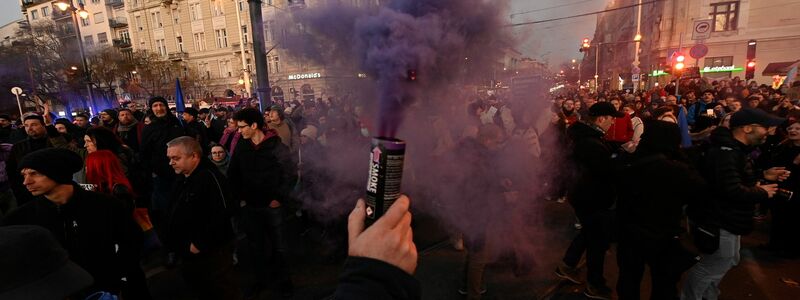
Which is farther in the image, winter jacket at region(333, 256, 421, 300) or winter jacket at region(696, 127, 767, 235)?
winter jacket at region(696, 127, 767, 235)

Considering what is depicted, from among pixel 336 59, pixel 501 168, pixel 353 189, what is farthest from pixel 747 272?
pixel 336 59

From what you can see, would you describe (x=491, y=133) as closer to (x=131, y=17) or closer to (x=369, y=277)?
(x=369, y=277)

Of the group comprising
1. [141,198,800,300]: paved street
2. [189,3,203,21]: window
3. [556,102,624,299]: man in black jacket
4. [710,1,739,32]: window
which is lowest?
[141,198,800,300]: paved street

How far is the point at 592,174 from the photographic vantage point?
383 cm

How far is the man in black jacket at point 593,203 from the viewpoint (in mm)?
3770

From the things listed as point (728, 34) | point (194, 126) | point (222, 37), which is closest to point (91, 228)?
point (194, 126)

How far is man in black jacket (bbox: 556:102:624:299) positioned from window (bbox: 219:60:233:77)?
42.5 metres

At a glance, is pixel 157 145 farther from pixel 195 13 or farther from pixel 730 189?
pixel 195 13

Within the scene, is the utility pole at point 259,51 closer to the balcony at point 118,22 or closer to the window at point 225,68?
the window at point 225,68

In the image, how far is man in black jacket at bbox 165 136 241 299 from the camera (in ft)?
10.3

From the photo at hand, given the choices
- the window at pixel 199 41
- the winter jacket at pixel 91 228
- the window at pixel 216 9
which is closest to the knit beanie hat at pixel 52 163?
the winter jacket at pixel 91 228

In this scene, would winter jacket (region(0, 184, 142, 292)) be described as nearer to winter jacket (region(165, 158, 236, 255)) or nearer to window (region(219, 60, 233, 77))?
winter jacket (region(165, 158, 236, 255))

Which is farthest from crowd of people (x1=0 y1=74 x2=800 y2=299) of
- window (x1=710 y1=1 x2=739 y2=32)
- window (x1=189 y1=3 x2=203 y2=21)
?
window (x1=189 y1=3 x2=203 y2=21)

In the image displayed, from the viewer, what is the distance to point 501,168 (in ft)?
11.4
